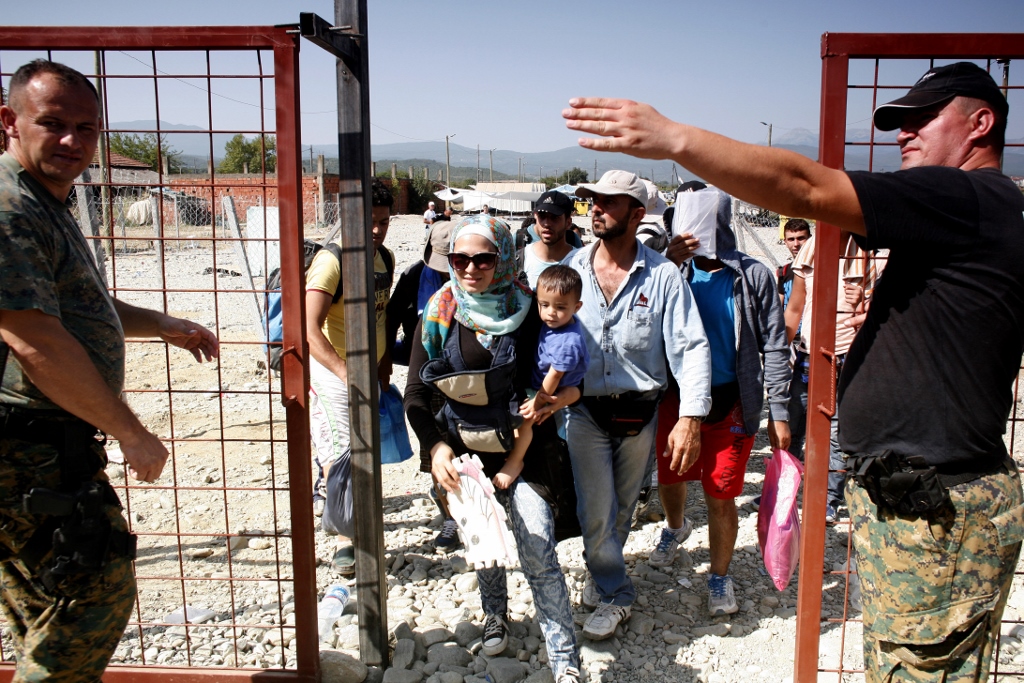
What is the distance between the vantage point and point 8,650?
333cm

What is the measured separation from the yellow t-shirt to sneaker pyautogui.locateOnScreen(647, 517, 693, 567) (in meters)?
1.95

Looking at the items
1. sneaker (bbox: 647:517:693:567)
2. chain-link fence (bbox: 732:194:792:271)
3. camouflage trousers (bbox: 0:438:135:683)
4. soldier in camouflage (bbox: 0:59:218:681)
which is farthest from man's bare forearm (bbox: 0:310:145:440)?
chain-link fence (bbox: 732:194:792:271)

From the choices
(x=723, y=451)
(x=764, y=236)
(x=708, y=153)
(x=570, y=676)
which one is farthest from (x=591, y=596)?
(x=764, y=236)

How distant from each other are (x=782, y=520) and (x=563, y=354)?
133 centimetres

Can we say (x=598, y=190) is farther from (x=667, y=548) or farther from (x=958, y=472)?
(x=667, y=548)

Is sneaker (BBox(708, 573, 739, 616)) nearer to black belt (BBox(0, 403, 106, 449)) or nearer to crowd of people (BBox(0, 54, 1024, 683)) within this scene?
crowd of people (BBox(0, 54, 1024, 683))

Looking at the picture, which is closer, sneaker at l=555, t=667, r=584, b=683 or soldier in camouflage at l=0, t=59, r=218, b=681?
soldier in camouflage at l=0, t=59, r=218, b=681

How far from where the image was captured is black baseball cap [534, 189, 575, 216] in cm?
526

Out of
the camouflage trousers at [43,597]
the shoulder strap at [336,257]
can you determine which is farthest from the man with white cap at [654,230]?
the camouflage trousers at [43,597]

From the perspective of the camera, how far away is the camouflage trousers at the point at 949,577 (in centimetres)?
210

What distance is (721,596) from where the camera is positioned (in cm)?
378

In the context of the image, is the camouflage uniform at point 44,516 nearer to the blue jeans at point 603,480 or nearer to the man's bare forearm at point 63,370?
the man's bare forearm at point 63,370

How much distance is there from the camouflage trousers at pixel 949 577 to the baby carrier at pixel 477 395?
1409mm

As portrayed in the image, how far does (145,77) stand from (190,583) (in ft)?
8.82
